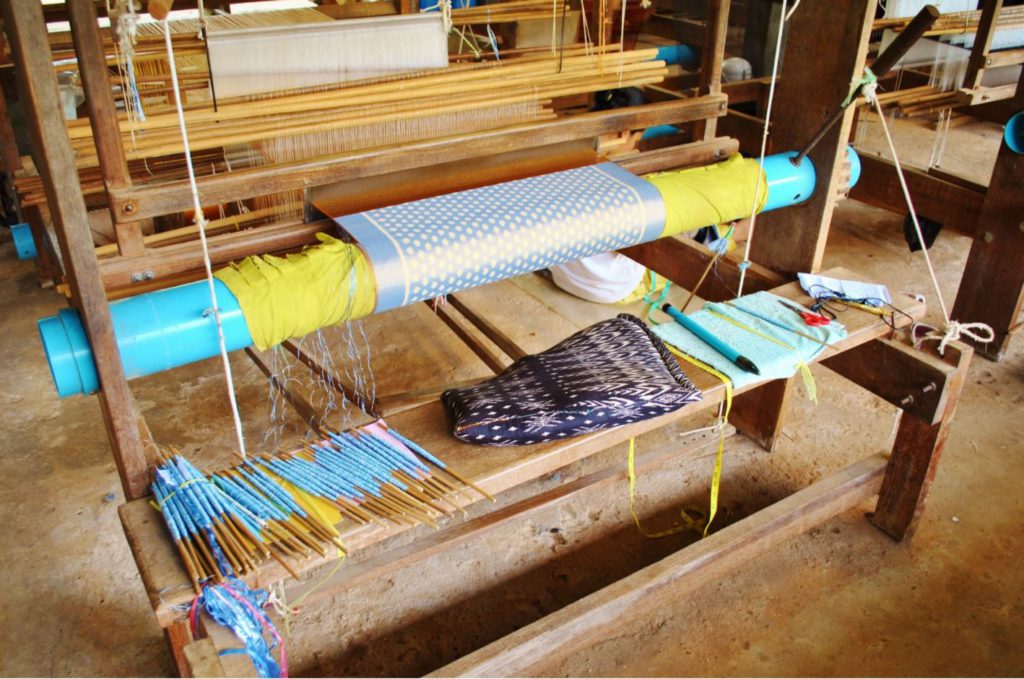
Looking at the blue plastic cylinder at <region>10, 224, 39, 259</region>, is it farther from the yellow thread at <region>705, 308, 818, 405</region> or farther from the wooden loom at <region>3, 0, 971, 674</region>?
the yellow thread at <region>705, 308, 818, 405</region>

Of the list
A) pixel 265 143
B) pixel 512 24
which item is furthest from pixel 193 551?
pixel 512 24

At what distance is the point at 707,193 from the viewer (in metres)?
2.56

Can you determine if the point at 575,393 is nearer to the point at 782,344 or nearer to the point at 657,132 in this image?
the point at 782,344

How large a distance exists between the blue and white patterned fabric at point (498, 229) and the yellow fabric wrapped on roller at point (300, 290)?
51 mm

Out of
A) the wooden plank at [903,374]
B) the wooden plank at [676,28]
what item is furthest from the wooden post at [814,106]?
the wooden plank at [676,28]

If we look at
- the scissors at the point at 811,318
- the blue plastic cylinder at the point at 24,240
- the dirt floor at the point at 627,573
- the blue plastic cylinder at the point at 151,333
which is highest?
the blue plastic cylinder at the point at 151,333

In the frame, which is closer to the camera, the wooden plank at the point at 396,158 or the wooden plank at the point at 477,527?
the wooden plank at the point at 396,158

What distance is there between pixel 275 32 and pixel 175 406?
2.02m

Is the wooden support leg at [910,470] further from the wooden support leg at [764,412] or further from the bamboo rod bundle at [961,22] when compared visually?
the bamboo rod bundle at [961,22]

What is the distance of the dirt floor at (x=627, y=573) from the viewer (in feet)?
7.98

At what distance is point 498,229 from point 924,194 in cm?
290

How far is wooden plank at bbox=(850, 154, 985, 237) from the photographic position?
3.94 metres

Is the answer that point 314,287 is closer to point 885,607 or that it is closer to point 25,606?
point 25,606

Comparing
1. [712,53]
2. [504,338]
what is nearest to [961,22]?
[712,53]
